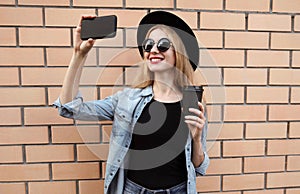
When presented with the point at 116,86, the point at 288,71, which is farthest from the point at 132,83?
the point at 288,71

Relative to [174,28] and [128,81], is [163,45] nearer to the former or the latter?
[174,28]

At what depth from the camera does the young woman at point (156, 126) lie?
3.61 ft

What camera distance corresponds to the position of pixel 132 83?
1.26m

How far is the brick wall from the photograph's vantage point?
1249 mm

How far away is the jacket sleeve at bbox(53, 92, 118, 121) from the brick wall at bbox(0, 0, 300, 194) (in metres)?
0.14

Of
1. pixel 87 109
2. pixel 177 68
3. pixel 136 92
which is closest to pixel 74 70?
pixel 87 109

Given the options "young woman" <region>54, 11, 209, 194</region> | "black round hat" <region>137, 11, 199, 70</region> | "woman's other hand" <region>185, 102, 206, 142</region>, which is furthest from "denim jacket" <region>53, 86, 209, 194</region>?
"black round hat" <region>137, 11, 199, 70</region>

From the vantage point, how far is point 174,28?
1.14 m

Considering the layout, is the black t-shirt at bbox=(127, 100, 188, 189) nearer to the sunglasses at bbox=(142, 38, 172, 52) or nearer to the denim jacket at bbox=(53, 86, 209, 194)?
the denim jacket at bbox=(53, 86, 209, 194)

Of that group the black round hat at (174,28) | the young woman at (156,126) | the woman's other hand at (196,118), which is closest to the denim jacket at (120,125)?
the young woman at (156,126)

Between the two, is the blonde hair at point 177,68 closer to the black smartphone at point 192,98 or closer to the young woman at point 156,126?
the young woman at point 156,126

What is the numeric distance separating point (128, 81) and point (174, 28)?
0.32 m

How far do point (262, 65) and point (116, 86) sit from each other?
0.72m

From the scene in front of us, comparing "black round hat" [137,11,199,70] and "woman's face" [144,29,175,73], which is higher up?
"black round hat" [137,11,199,70]
